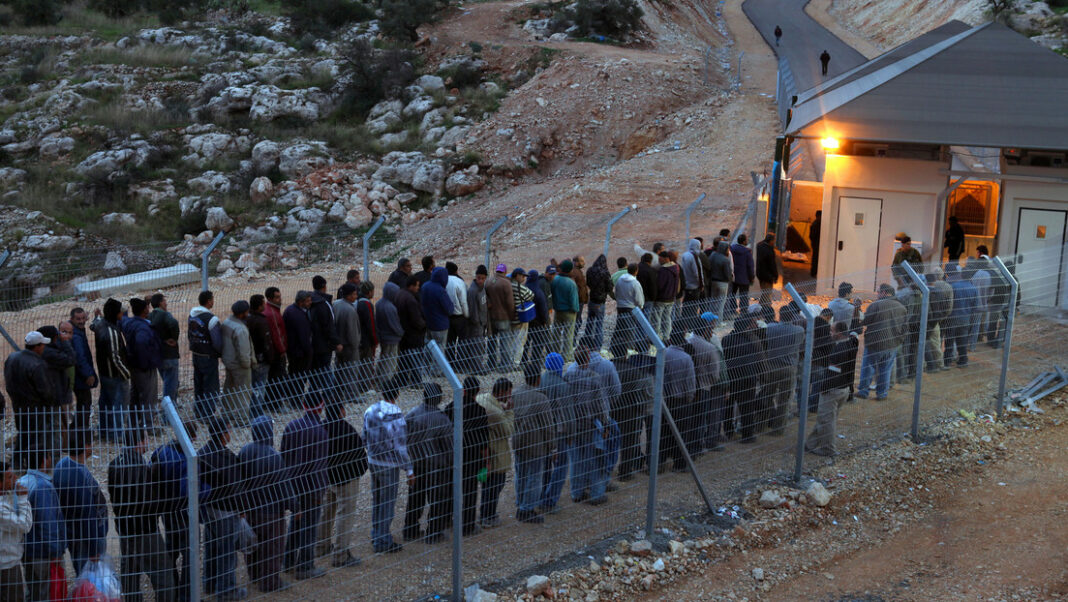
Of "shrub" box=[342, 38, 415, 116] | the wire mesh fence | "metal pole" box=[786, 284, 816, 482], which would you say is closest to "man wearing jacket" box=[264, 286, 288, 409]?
the wire mesh fence

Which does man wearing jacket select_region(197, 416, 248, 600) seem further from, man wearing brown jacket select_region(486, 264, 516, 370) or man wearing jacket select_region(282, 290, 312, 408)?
man wearing brown jacket select_region(486, 264, 516, 370)

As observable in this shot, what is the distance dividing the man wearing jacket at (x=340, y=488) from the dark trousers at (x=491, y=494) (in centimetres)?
124

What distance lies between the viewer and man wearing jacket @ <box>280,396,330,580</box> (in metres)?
7.16

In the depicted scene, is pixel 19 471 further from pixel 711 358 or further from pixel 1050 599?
pixel 1050 599

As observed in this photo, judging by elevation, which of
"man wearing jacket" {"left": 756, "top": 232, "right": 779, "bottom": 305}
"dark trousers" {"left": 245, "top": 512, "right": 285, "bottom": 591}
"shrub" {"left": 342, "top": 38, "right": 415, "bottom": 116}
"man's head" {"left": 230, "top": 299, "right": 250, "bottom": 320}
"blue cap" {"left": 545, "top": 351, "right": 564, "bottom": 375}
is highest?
"shrub" {"left": 342, "top": 38, "right": 415, "bottom": 116}

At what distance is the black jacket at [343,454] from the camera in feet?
24.2

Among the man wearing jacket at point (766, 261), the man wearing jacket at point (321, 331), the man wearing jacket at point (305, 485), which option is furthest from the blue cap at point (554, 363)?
the man wearing jacket at point (766, 261)

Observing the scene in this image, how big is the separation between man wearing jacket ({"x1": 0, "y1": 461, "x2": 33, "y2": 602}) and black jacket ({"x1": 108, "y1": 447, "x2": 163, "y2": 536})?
1.82 feet

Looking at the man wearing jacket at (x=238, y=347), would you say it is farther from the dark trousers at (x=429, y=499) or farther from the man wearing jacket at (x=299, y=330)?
the dark trousers at (x=429, y=499)

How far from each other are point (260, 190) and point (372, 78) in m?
8.83

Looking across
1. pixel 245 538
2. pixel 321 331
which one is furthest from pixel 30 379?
pixel 245 538

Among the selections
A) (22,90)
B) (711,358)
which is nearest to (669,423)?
(711,358)

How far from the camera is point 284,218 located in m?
28.3

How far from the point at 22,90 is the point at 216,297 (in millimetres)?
26487
